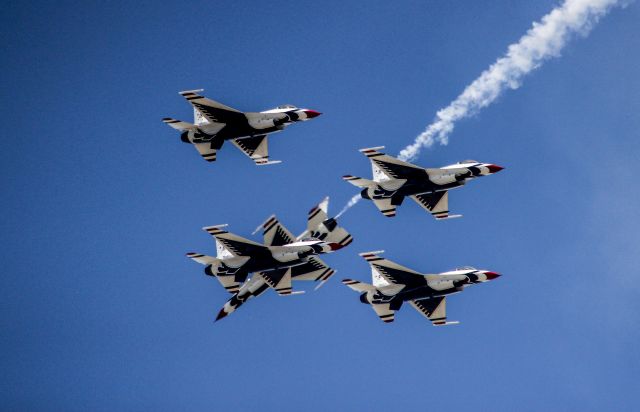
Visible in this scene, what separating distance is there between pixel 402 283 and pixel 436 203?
7854 millimetres

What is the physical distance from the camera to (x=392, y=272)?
472 ft

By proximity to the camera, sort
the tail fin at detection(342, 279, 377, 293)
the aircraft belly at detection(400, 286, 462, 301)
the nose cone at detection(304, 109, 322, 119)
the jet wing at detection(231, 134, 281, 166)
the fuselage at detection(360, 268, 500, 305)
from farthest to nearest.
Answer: the jet wing at detection(231, 134, 281, 166)
the aircraft belly at detection(400, 286, 462, 301)
the tail fin at detection(342, 279, 377, 293)
the fuselage at detection(360, 268, 500, 305)
the nose cone at detection(304, 109, 322, 119)

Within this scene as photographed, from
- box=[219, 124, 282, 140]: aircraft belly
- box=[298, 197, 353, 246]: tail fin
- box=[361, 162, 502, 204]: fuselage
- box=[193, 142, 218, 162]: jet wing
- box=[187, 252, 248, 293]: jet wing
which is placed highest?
box=[219, 124, 282, 140]: aircraft belly

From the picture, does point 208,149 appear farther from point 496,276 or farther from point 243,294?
point 496,276

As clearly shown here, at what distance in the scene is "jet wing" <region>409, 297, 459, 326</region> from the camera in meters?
148

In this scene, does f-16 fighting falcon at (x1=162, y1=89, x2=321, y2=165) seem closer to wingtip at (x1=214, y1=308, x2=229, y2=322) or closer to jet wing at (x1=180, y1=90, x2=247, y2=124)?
jet wing at (x1=180, y1=90, x2=247, y2=124)

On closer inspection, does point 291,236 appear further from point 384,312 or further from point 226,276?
point 384,312

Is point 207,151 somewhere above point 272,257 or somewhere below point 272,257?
above

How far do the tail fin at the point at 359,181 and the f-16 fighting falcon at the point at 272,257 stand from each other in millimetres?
4617

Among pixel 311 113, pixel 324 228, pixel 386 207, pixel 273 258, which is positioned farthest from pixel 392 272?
pixel 311 113

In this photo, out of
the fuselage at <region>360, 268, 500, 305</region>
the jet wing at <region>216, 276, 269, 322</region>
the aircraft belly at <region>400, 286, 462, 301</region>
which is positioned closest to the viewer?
the fuselage at <region>360, 268, 500, 305</region>

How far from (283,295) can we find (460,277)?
1462 centimetres

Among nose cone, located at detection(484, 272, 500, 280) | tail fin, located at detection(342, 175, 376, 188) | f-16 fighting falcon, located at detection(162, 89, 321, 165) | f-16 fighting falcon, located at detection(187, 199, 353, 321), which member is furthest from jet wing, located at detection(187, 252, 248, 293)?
nose cone, located at detection(484, 272, 500, 280)

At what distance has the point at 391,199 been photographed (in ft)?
477
